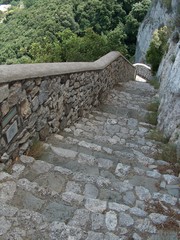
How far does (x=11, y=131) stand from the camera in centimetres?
305

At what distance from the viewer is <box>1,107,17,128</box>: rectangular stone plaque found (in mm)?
2861

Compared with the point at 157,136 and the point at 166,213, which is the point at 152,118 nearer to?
the point at 157,136

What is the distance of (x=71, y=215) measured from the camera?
100 inches

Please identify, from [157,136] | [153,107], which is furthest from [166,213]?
[153,107]

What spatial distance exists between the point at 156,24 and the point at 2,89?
76.4ft

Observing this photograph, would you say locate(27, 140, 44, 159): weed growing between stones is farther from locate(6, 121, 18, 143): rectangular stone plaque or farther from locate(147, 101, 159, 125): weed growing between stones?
locate(147, 101, 159, 125): weed growing between stones

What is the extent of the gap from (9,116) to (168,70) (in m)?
7.49

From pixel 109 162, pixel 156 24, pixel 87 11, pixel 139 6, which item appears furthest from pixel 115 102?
pixel 87 11

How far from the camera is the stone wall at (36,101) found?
290 cm

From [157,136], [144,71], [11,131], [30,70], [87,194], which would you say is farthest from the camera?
[144,71]

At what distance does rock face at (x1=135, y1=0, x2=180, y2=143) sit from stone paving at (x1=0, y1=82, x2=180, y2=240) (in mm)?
685

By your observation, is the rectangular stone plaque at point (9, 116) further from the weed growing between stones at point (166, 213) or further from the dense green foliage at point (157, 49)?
the dense green foliage at point (157, 49)

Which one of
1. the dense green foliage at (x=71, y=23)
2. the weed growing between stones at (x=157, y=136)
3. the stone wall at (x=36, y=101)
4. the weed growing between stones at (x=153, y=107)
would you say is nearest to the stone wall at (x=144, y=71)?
the dense green foliage at (x=71, y=23)

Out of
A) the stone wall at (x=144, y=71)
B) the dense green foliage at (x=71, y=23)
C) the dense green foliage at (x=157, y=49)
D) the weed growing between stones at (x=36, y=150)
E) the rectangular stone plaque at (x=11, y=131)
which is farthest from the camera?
the dense green foliage at (x=71, y=23)
